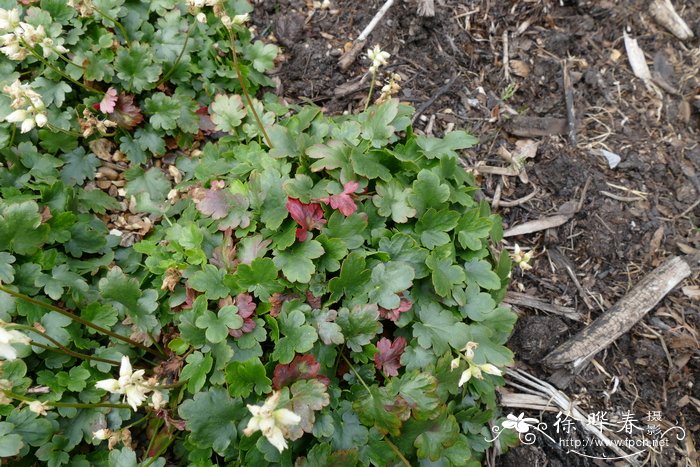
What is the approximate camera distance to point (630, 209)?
10.8 feet

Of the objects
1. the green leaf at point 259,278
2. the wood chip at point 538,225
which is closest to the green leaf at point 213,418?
the green leaf at point 259,278

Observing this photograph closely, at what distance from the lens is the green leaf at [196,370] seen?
85.8 inches

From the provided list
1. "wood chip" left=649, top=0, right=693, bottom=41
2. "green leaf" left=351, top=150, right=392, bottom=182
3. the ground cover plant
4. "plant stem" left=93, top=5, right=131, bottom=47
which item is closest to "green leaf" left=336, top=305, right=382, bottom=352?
the ground cover plant

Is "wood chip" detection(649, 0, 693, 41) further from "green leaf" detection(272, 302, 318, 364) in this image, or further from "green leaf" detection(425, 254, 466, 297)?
"green leaf" detection(272, 302, 318, 364)

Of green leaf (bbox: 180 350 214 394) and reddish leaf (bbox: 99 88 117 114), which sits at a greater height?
reddish leaf (bbox: 99 88 117 114)

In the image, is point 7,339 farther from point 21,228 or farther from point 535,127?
point 535,127

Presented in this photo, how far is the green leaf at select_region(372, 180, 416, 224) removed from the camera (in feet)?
8.30

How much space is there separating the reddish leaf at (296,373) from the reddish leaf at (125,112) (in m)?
1.67

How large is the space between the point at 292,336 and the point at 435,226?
864mm

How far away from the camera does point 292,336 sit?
2.23 meters

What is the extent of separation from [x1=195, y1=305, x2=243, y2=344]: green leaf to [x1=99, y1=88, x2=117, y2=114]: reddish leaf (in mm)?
1338

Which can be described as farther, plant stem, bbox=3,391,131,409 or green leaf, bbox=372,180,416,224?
green leaf, bbox=372,180,416,224

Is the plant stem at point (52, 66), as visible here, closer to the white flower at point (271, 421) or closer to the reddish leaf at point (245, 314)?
the reddish leaf at point (245, 314)

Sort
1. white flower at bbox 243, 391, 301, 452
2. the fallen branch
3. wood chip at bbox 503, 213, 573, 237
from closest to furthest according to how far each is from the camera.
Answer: white flower at bbox 243, 391, 301, 452 → wood chip at bbox 503, 213, 573, 237 → the fallen branch
